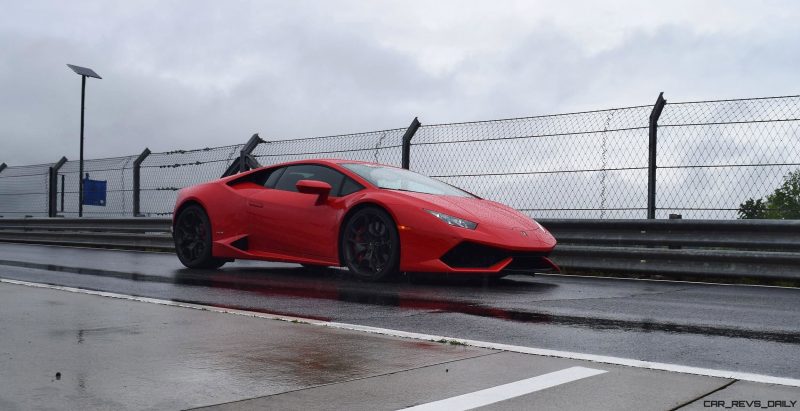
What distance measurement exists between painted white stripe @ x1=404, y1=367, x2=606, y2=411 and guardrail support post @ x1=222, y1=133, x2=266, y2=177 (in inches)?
440

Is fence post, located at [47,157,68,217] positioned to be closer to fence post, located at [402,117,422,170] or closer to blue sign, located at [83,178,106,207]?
blue sign, located at [83,178,106,207]

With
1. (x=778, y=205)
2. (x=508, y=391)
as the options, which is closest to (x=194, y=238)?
(x=778, y=205)

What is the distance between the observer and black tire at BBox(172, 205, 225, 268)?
9852mm

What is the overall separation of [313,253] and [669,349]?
4824 millimetres

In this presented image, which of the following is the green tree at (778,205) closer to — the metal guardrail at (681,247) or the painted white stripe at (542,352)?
the metal guardrail at (681,247)

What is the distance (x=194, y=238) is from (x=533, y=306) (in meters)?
5.10

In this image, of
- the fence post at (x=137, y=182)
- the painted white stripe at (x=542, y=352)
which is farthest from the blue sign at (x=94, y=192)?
the painted white stripe at (x=542, y=352)

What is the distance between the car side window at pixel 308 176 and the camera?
880 cm

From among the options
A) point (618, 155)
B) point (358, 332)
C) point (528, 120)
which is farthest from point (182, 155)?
point (358, 332)

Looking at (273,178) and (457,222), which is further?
(273,178)

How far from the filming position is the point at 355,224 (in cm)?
830

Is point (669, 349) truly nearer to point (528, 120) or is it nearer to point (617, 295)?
point (617, 295)

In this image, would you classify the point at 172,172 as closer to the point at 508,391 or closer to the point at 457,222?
the point at 457,222

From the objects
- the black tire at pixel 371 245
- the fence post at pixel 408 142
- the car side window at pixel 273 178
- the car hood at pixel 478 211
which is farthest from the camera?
the fence post at pixel 408 142
